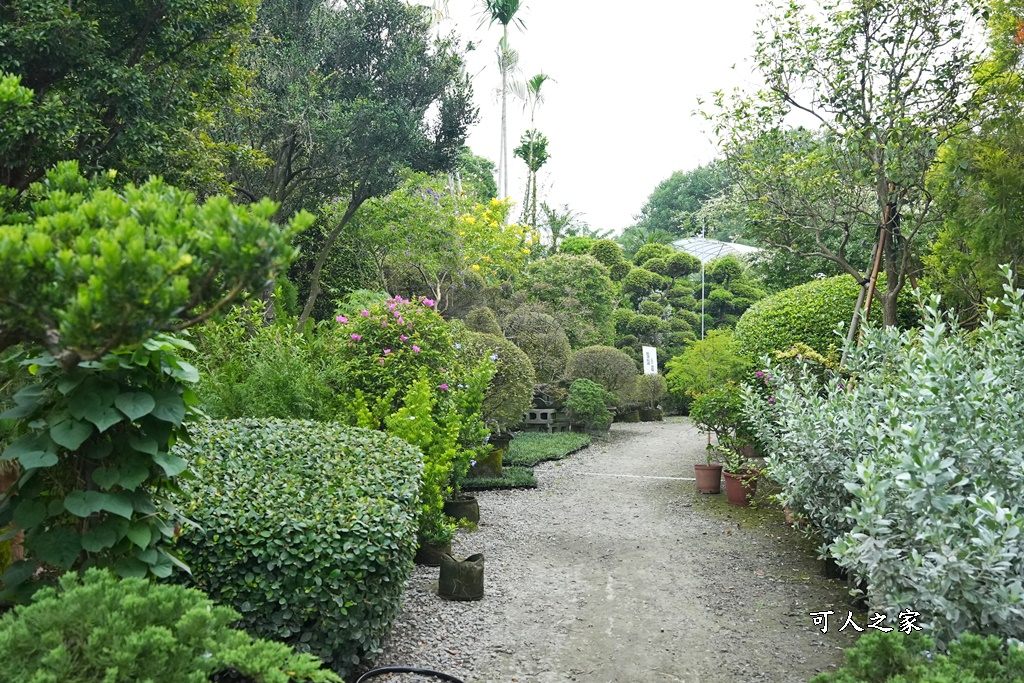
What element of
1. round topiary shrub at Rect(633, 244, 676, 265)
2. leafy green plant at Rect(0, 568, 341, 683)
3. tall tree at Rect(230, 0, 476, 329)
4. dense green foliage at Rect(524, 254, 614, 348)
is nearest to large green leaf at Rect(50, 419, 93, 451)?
leafy green plant at Rect(0, 568, 341, 683)

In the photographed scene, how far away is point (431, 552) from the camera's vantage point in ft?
14.4

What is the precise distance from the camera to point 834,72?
20.7 ft

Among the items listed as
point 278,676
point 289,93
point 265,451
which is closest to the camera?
point 278,676

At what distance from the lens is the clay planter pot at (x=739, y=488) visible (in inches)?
244

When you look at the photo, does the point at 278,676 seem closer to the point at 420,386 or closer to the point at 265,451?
the point at 265,451

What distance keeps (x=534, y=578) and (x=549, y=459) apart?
4617 mm

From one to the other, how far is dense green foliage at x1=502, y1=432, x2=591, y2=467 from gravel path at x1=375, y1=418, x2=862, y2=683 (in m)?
1.95

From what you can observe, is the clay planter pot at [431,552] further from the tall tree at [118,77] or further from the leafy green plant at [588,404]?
the leafy green plant at [588,404]

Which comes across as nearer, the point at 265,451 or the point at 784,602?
the point at 265,451

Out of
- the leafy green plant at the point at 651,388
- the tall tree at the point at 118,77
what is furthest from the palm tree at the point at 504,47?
the tall tree at the point at 118,77

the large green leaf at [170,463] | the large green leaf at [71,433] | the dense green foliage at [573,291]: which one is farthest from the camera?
the dense green foliage at [573,291]

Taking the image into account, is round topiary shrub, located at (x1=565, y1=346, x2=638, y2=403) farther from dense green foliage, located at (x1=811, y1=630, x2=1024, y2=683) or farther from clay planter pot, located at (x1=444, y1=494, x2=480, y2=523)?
dense green foliage, located at (x1=811, y1=630, x2=1024, y2=683)

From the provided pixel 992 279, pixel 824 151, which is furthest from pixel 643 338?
pixel 992 279

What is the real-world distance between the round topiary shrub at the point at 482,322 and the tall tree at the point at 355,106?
8.24ft
